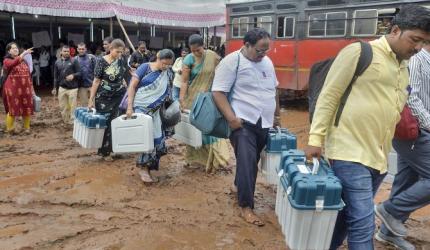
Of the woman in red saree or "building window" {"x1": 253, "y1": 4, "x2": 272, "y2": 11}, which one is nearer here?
the woman in red saree

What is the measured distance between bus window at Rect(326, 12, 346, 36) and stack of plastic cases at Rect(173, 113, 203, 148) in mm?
5800

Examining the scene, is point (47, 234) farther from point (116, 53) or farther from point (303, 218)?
point (116, 53)

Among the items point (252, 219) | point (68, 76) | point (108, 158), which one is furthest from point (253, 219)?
point (68, 76)

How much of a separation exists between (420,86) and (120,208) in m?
2.89

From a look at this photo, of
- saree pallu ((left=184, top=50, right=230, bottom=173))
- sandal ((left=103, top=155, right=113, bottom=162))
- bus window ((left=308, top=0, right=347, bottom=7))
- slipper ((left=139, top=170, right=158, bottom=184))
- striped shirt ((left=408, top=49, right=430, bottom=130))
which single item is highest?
bus window ((left=308, top=0, right=347, bottom=7))

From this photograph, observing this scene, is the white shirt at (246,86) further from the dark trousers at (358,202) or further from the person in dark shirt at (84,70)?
the person in dark shirt at (84,70)

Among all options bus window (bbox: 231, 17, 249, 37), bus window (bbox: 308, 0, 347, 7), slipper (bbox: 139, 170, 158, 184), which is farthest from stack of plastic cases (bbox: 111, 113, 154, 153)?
bus window (bbox: 231, 17, 249, 37)

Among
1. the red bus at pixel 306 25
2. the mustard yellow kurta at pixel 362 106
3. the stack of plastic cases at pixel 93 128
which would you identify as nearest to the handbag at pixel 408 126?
the mustard yellow kurta at pixel 362 106

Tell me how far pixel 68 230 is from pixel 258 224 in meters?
1.64

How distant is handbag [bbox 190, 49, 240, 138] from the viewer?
3.79 metres

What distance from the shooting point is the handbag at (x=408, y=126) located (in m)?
2.95

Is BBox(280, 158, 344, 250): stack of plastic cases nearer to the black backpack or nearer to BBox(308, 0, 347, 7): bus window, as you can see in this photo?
the black backpack

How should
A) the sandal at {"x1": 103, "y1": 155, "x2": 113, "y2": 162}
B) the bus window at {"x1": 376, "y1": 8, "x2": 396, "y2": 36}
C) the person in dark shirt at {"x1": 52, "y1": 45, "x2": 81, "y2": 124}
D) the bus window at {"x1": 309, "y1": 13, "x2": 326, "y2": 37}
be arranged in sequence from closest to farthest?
the sandal at {"x1": 103, "y1": 155, "x2": 113, "y2": 162}, the person in dark shirt at {"x1": 52, "y1": 45, "x2": 81, "y2": 124}, the bus window at {"x1": 376, "y1": 8, "x2": 396, "y2": 36}, the bus window at {"x1": 309, "y1": 13, "x2": 326, "y2": 37}

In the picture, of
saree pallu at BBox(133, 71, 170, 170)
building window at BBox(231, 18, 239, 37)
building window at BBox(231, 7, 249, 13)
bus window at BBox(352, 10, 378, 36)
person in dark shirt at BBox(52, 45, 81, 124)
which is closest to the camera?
saree pallu at BBox(133, 71, 170, 170)
